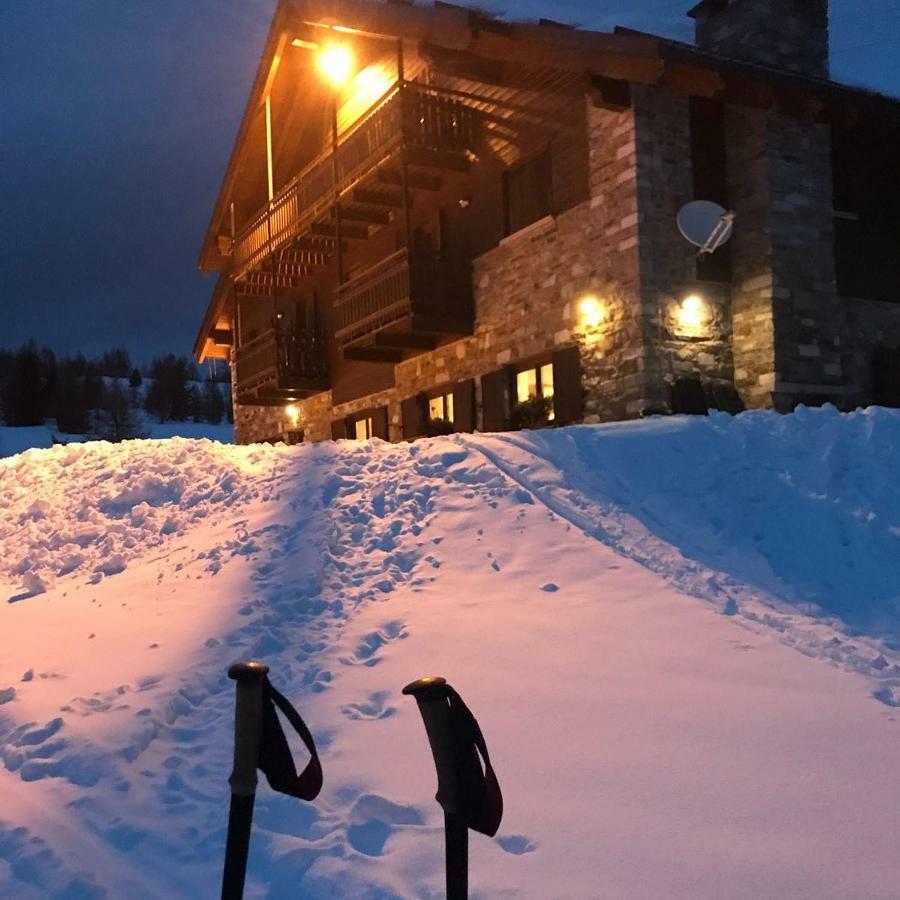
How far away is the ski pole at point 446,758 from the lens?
1.48 meters

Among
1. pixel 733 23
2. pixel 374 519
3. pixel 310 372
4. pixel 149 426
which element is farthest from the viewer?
pixel 149 426

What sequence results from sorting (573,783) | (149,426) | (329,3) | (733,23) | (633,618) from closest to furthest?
(573,783) < (633,618) < (329,3) < (733,23) < (149,426)

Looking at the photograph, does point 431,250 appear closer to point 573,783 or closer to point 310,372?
point 310,372

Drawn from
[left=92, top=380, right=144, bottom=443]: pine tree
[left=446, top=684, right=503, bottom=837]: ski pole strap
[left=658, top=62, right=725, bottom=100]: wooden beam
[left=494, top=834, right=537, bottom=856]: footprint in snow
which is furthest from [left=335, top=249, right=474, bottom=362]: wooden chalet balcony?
[left=92, top=380, right=144, bottom=443]: pine tree

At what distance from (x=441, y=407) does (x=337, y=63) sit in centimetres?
789

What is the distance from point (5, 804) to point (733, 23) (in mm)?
17279

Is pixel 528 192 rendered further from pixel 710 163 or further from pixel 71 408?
pixel 71 408

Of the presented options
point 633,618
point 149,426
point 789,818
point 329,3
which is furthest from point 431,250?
point 149,426

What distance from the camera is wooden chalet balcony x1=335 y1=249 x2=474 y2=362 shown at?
1605cm

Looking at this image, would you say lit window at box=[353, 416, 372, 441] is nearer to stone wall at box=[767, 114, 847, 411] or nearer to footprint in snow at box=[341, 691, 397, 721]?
stone wall at box=[767, 114, 847, 411]

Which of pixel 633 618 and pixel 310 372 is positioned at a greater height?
pixel 310 372

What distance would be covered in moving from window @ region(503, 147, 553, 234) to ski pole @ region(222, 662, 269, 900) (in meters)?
13.9

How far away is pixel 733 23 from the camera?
16422 millimetres

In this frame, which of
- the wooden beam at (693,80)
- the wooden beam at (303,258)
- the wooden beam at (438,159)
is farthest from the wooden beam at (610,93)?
the wooden beam at (303,258)
